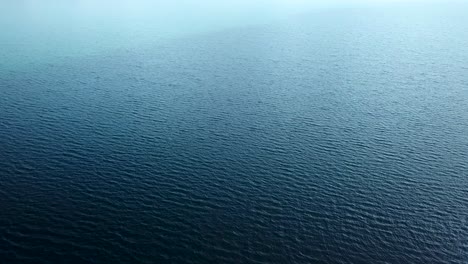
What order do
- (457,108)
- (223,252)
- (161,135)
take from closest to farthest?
(223,252) → (161,135) → (457,108)

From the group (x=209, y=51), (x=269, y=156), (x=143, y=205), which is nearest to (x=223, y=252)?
(x=143, y=205)

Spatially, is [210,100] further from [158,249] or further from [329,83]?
[158,249]

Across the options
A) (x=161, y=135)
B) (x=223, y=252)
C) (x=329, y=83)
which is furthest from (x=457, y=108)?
(x=223, y=252)

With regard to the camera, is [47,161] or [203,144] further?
[203,144]

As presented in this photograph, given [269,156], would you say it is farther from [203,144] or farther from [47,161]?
[47,161]

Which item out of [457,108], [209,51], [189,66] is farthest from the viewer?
[209,51]

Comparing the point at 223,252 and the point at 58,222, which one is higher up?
the point at 58,222
